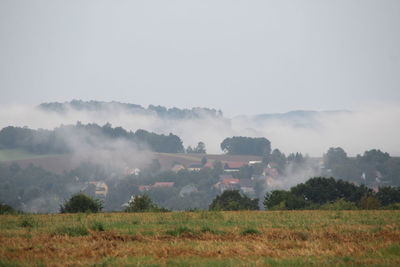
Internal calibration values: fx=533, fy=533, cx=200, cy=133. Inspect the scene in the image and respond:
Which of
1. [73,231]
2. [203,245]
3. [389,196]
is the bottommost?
[389,196]

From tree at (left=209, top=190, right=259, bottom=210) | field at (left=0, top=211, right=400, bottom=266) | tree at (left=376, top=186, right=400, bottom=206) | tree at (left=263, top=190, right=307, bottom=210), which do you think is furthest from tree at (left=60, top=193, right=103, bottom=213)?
tree at (left=376, top=186, right=400, bottom=206)

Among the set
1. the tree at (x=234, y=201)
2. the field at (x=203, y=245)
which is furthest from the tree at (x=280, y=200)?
the field at (x=203, y=245)

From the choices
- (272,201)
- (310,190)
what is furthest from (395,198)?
(272,201)

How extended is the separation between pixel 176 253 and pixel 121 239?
374cm

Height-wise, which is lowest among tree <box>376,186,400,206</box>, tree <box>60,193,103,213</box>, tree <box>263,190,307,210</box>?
tree <box>376,186,400,206</box>

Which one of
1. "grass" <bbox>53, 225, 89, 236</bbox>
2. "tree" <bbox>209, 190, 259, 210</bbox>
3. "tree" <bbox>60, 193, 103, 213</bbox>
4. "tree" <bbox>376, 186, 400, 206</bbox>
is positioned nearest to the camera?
"grass" <bbox>53, 225, 89, 236</bbox>

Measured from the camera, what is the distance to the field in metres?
15.9

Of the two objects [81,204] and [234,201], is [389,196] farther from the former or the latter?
[81,204]

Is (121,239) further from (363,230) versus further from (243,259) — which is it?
(363,230)

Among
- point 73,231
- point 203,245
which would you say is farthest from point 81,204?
point 203,245

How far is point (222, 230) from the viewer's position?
22.7 m

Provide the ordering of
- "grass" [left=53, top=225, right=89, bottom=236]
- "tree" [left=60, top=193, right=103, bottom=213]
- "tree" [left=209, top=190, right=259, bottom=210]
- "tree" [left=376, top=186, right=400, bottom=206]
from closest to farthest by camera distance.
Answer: "grass" [left=53, top=225, right=89, bottom=236] < "tree" [left=60, top=193, right=103, bottom=213] < "tree" [left=209, top=190, right=259, bottom=210] < "tree" [left=376, top=186, right=400, bottom=206]

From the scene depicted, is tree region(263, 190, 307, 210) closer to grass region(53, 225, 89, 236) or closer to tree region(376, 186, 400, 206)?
tree region(376, 186, 400, 206)

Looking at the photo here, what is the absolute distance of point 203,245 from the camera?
60.7 feet
